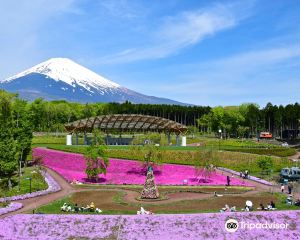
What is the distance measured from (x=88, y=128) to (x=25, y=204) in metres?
51.5

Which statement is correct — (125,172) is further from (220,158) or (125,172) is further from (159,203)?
(159,203)

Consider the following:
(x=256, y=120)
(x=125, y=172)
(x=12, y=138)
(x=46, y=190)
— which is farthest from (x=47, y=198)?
(x=256, y=120)

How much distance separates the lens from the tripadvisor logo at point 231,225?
3562cm

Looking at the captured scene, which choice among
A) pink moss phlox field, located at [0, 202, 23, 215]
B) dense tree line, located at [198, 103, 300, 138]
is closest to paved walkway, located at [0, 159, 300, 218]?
pink moss phlox field, located at [0, 202, 23, 215]

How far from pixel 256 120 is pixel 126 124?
67.0m

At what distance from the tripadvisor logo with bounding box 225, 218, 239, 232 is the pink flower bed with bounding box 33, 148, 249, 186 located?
2327 cm

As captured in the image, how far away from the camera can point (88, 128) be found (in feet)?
313

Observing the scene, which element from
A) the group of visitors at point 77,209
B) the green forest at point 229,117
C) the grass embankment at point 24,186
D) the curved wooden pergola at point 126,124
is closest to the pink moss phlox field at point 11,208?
the group of visitors at point 77,209

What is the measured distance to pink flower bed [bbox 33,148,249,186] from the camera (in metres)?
61.6

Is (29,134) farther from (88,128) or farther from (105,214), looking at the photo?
(105,214)

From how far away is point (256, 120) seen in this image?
148 meters

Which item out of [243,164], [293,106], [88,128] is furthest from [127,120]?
[293,106]

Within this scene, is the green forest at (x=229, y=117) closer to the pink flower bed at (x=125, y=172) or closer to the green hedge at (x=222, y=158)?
the green hedge at (x=222, y=158)

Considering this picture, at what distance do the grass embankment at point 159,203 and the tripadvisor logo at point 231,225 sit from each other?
15.4 ft
